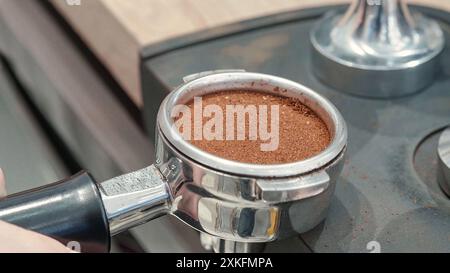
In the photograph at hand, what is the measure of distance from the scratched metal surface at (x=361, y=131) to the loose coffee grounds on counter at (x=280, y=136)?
3.0 inches

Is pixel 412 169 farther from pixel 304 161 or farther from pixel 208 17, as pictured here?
pixel 208 17

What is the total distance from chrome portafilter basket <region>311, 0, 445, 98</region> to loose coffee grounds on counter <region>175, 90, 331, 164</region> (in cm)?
16

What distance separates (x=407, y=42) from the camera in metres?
0.64

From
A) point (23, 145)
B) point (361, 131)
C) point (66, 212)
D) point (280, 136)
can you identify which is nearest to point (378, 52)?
point (361, 131)

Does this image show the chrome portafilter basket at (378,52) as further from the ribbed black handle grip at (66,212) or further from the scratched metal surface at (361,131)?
the ribbed black handle grip at (66,212)

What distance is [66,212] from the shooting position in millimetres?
421

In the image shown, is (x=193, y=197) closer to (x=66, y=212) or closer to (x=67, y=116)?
(x=66, y=212)

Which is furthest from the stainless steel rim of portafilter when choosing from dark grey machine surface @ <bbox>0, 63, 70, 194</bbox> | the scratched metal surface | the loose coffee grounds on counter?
dark grey machine surface @ <bbox>0, 63, 70, 194</bbox>

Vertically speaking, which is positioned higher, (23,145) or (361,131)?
(361,131)

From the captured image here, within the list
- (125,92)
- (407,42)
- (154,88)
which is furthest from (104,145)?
(407,42)

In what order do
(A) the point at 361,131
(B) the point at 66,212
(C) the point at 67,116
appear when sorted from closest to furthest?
(B) the point at 66,212 < (A) the point at 361,131 < (C) the point at 67,116

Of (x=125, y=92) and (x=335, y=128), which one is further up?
(x=335, y=128)

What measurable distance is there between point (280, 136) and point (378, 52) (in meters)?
0.22
